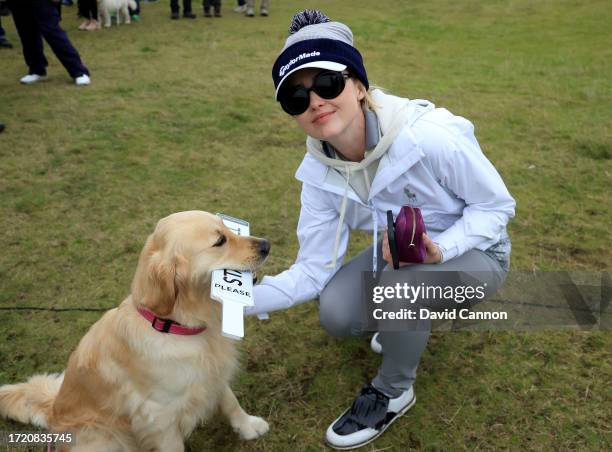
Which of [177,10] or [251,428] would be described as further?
[177,10]

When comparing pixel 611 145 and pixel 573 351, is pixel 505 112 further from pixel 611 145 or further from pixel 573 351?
pixel 573 351

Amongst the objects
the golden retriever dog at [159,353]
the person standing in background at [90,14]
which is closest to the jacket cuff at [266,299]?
the golden retriever dog at [159,353]

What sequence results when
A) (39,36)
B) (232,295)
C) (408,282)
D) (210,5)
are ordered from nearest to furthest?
(232,295), (408,282), (39,36), (210,5)

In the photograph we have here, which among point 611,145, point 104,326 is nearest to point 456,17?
point 611,145

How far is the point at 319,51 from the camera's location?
1.80 m

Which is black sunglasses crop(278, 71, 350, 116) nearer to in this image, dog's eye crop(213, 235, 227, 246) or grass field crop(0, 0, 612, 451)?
dog's eye crop(213, 235, 227, 246)

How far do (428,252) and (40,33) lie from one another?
20.2 feet

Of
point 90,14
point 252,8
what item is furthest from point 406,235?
point 252,8

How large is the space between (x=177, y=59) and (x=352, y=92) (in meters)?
6.45

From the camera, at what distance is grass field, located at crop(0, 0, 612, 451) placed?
7.69ft

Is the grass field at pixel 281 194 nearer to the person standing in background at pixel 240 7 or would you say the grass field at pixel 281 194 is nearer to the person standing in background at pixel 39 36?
the person standing in background at pixel 39 36

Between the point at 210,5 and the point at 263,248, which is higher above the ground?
the point at 263,248

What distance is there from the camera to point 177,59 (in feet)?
25.2

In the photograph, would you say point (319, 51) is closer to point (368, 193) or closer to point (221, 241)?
point (368, 193)
